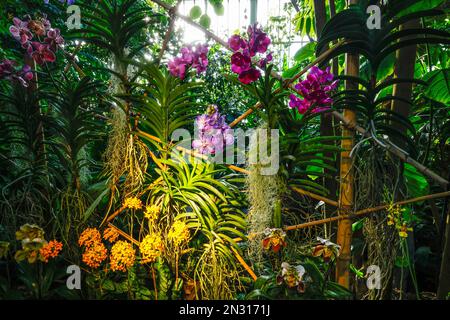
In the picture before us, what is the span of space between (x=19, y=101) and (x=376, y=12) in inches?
50.0

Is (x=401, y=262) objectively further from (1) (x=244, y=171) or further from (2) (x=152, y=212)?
(2) (x=152, y=212)

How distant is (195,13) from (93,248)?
95cm

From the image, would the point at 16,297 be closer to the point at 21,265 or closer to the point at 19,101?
the point at 21,265

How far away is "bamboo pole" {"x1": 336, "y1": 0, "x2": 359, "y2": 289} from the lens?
45.3 inches

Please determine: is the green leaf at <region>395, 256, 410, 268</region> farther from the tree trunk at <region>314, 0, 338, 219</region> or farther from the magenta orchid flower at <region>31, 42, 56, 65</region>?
the magenta orchid flower at <region>31, 42, 56, 65</region>

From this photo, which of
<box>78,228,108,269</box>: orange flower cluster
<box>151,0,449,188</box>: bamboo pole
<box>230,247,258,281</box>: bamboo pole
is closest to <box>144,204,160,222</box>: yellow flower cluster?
<box>78,228,108,269</box>: orange flower cluster

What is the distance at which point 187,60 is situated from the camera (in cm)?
119

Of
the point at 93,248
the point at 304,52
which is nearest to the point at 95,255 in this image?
the point at 93,248

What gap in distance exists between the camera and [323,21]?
1431mm

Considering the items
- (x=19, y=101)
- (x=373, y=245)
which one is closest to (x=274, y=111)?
(x=373, y=245)

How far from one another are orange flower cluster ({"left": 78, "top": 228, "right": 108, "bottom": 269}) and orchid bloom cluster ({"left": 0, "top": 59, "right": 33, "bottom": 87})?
1.89 feet

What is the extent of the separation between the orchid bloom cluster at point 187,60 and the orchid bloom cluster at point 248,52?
0.41 feet

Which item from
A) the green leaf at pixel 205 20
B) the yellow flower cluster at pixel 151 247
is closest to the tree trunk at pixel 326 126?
the green leaf at pixel 205 20

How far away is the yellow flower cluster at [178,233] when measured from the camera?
47.3 inches
